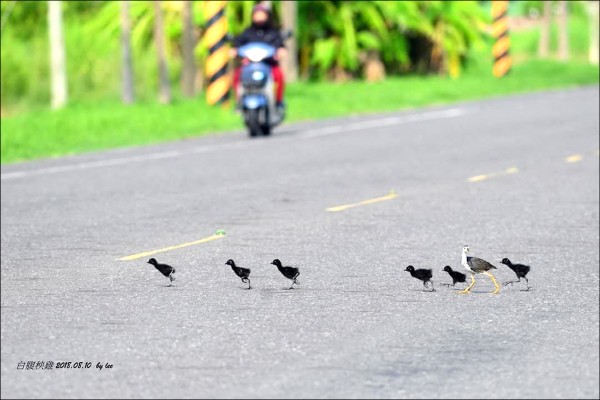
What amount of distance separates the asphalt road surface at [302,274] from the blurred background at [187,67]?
196 inches

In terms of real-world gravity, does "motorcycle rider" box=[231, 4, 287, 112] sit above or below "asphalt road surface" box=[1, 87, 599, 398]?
above

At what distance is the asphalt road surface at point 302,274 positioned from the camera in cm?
687

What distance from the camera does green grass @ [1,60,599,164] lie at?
21.8 meters

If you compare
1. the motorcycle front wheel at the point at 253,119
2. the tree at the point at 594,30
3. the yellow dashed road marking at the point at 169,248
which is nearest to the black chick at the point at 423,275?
the yellow dashed road marking at the point at 169,248

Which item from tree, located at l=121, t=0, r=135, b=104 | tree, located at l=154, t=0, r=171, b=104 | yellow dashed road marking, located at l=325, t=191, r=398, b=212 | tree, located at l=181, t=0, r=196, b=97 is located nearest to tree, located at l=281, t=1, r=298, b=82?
tree, located at l=181, t=0, r=196, b=97

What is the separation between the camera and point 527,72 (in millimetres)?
45281

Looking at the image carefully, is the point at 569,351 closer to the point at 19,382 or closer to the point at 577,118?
the point at 19,382

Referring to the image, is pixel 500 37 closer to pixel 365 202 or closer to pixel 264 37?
pixel 264 37

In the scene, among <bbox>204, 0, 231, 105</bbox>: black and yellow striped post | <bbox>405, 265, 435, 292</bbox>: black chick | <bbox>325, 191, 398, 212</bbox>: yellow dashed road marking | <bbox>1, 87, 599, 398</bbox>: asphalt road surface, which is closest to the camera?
<bbox>1, 87, 599, 398</bbox>: asphalt road surface

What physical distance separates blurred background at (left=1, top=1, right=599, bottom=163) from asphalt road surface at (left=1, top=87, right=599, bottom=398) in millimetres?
4980

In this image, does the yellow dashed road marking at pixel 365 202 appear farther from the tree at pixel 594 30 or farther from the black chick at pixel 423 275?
the tree at pixel 594 30

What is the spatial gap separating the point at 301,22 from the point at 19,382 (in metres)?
34.3

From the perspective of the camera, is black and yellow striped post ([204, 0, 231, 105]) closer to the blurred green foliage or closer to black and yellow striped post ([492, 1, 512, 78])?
the blurred green foliage

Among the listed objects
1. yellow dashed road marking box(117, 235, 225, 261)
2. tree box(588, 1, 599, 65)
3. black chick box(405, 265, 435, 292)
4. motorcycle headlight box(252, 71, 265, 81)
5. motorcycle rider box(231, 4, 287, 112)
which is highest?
motorcycle rider box(231, 4, 287, 112)
